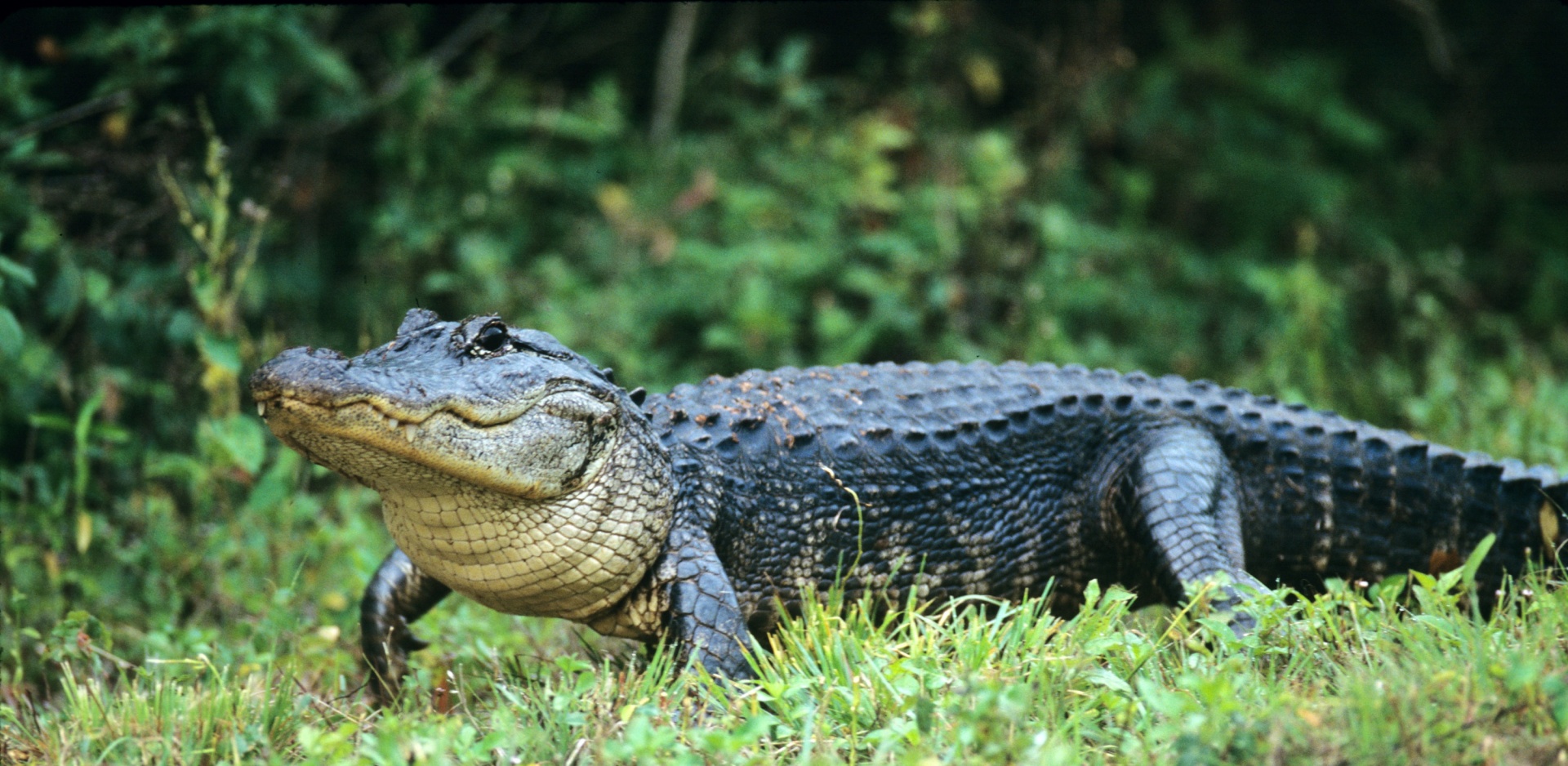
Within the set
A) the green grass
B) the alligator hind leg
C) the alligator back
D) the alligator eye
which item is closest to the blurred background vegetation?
the green grass

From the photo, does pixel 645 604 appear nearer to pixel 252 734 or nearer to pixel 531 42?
pixel 252 734

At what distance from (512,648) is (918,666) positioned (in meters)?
1.23

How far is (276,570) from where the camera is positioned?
4.01 meters

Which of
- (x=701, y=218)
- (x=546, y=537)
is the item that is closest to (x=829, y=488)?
(x=546, y=537)

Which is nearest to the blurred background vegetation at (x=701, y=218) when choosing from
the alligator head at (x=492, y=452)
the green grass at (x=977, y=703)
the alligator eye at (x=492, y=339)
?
the green grass at (x=977, y=703)

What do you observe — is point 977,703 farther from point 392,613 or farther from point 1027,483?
point 392,613

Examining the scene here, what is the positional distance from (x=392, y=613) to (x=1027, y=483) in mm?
1696

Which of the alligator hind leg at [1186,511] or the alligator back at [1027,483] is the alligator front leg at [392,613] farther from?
the alligator hind leg at [1186,511]

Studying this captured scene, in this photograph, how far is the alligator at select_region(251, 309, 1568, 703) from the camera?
108 inches

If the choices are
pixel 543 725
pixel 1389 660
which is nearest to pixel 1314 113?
pixel 1389 660

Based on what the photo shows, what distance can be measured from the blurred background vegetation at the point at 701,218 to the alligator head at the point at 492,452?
782 mm

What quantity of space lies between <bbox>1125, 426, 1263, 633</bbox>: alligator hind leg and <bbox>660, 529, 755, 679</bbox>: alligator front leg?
1103mm

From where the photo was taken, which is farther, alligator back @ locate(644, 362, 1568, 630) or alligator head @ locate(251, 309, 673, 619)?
alligator back @ locate(644, 362, 1568, 630)

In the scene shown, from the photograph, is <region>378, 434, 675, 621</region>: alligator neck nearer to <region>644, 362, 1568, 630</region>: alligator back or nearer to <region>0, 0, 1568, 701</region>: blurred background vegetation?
<region>644, 362, 1568, 630</region>: alligator back
